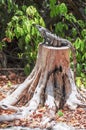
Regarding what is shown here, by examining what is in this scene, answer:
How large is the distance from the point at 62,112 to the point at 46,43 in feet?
3.21

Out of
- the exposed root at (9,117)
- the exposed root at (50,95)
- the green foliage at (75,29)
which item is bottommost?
the exposed root at (9,117)

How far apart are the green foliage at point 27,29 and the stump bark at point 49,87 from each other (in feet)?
3.72

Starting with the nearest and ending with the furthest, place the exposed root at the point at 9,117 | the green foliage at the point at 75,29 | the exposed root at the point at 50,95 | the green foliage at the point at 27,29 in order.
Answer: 1. the exposed root at the point at 9,117
2. the exposed root at the point at 50,95
3. the green foliage at the point at 27,29
4. the green foliage at the point at 75,29

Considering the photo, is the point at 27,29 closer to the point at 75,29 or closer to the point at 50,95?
the point at 75,29

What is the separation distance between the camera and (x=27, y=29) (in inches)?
275

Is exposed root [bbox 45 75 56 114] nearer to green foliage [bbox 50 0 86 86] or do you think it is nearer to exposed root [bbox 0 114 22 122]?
exposed root [bbox 0 114 22 122]

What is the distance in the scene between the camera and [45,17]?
27.8ft

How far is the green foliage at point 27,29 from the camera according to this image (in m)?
7.03

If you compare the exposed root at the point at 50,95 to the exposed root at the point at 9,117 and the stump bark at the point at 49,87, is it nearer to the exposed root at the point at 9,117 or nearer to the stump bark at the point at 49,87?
the stump bark at the point at 49,87

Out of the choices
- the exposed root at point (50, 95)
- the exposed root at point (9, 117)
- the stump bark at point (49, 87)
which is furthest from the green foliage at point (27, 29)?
the exposed root at point (9, 117)

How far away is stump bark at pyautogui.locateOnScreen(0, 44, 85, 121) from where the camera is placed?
5.78 m

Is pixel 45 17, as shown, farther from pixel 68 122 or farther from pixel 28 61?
pixel 68 122

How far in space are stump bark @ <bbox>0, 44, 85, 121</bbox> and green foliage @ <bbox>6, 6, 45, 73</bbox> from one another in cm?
113

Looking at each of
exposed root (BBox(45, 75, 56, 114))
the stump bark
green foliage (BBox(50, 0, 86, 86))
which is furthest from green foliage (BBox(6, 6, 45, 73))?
exposed root (BBox(45, 75, 56, 114))
